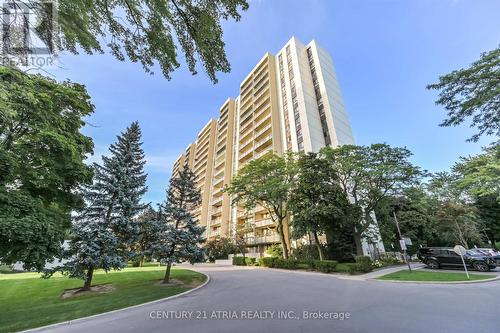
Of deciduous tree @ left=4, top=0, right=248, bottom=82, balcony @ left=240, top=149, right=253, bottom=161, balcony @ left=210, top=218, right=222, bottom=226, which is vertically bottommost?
deciduous tree @ left=4, top=0, right=248, bottom=82

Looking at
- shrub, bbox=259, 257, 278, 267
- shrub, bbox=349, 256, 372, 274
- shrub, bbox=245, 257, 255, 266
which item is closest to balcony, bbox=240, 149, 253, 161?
shrub, bbox=245, 257, 255, 266

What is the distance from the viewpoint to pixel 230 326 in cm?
635

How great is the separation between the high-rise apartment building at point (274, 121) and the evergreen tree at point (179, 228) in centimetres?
1302

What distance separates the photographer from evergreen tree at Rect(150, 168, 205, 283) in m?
14.9

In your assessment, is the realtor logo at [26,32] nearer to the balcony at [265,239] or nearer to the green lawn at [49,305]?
Answer: the green lawn at [49,305]

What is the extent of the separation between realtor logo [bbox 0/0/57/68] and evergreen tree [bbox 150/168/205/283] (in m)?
13.1

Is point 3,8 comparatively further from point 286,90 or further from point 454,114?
point 286,90

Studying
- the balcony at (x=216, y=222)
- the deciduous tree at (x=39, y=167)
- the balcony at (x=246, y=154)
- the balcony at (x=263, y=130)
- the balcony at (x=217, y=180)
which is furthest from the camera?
the balcony at (x=217, y=180)

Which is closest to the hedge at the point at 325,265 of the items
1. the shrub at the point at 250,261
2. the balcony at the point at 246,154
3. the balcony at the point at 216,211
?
the shrub at the point at 250,261

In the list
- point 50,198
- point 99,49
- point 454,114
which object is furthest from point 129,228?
point 454,114

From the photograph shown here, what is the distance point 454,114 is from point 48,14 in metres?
11.3

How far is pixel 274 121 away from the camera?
39906 mm

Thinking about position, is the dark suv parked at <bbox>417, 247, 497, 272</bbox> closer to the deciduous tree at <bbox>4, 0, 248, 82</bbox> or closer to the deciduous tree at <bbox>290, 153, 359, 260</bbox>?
the deciduous tree at <bbox>290, 153, 359, 260</bbox>

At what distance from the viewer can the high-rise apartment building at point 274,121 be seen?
35.3 meters
